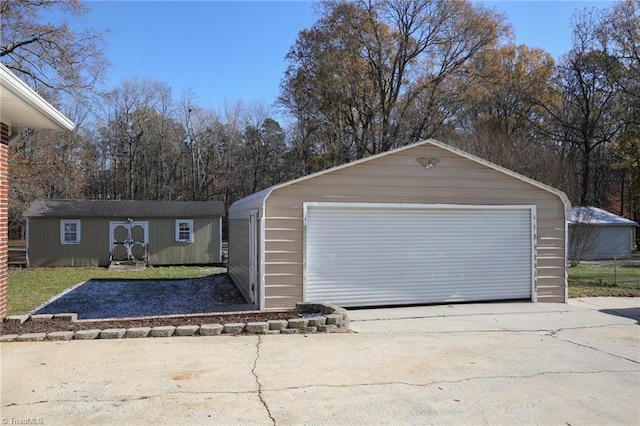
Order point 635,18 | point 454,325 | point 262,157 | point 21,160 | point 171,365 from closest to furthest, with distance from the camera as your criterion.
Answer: point 171,365
point 454,325
point 21,160
point 635,18
point 262,157

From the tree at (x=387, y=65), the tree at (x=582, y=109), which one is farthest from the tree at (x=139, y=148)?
the tree at (x=582, y=109)

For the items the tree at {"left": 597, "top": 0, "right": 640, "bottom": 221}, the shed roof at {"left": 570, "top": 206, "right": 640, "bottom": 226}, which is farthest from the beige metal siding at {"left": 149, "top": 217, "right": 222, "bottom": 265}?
the tree at {"left": 597, "top": 0, "right": 640, "bottom": 221}

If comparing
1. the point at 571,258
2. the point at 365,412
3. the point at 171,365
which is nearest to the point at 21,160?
the point at 171,365

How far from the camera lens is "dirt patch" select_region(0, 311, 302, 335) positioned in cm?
680

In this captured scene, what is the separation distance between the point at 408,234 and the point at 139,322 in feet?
17.6

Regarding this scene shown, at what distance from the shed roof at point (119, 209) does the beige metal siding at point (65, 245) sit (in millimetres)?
335

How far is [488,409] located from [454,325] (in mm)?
3911

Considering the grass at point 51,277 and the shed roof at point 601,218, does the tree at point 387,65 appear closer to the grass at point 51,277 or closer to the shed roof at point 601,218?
the shed roof at point 601,218

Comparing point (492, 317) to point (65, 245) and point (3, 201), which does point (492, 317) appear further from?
point (65, 245)

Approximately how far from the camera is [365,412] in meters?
4.11

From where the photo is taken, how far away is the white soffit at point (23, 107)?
224 inches

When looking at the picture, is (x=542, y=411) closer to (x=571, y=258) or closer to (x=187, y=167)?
(x=571, y=258)

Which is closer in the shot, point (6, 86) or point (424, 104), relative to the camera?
point (6, 86)

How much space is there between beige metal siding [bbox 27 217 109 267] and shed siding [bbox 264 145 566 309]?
1446 centimetres
